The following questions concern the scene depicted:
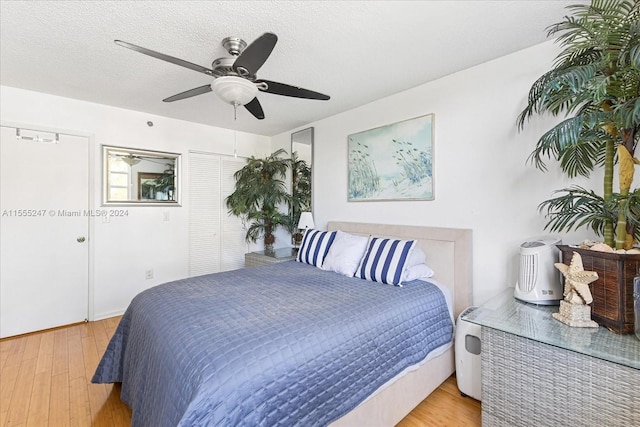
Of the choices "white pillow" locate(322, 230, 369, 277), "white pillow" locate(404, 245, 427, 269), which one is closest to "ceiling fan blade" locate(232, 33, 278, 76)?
"white pillow" locate(322, 230, 369, 277)

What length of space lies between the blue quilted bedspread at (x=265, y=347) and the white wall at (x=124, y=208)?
173cm

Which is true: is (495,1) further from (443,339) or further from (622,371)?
(443,339)

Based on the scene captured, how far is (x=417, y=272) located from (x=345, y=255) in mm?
624

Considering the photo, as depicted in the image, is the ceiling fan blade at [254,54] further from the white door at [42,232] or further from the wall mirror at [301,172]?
the white door at [42,232]

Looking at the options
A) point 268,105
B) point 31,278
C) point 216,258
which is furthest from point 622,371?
point 31,278

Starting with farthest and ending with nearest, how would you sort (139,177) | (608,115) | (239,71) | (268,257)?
(268,257) → (139,177) → (239,71) → (608,115)

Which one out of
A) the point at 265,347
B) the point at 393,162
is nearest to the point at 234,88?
the point at 265,347

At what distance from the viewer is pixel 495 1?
158 cm

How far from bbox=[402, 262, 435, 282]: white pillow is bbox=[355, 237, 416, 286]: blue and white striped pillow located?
7cm

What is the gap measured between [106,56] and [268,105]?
146 cm

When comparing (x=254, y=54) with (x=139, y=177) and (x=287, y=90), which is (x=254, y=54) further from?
(x=139, y=177)

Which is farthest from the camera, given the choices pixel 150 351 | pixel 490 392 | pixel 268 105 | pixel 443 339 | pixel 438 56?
pixel 268 105

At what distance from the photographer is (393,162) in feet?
9.31

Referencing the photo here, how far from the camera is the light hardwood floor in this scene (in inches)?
66.6
